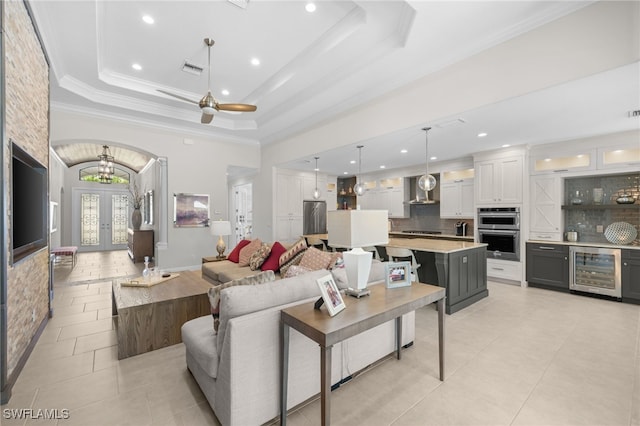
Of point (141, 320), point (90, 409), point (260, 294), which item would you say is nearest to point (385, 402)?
point (260, 294)

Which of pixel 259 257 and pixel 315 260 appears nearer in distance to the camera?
pixel 315 260

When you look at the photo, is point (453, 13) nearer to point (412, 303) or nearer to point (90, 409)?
point (412, 303)

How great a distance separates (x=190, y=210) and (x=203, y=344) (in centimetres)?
518

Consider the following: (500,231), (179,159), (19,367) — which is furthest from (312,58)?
(500,231)

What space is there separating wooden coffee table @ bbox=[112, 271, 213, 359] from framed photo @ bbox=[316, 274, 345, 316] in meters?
1.85

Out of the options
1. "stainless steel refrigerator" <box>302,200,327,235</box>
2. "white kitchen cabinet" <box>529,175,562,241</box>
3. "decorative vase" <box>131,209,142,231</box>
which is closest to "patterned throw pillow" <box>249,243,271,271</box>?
"stainless steel refrigerator" <box>302,200,327,235</box>

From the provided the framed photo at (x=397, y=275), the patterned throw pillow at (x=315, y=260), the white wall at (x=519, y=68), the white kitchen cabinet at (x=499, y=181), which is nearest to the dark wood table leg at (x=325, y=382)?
the framed photo at (x=397, y=275)

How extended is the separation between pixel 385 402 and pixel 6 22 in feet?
13.3

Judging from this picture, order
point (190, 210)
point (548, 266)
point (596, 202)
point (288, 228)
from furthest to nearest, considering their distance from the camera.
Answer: point (288, 228) → point (190, 210) → point (548, 266) → point (596, 202)

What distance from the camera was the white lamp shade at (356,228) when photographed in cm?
199

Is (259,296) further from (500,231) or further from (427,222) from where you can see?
(427,222)

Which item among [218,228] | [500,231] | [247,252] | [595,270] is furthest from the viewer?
[500,231]

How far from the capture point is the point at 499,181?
18.5ft

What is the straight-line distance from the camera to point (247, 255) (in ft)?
15.4
